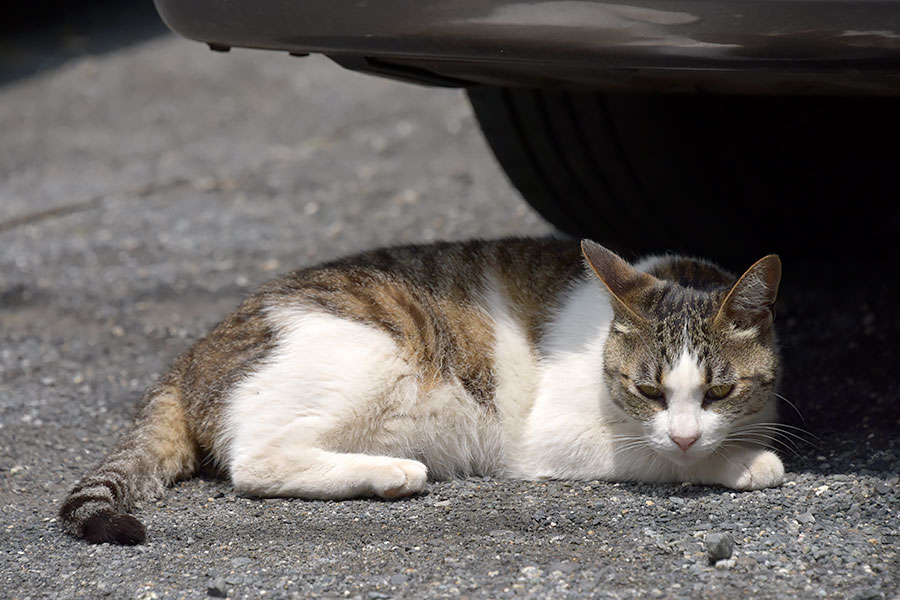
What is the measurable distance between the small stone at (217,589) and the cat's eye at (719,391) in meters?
1.45

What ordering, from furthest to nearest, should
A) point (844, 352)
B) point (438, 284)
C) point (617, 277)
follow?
point (844, 352) → point (438, 284) → point (617, 277)

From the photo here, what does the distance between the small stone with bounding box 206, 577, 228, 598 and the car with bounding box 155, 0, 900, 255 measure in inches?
60.6

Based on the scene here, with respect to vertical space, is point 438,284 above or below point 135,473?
above

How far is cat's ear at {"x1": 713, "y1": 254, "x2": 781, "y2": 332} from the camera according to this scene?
2.81 meters

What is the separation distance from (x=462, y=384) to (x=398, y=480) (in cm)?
45

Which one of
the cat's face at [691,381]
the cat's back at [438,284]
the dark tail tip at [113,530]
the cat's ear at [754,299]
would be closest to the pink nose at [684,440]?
the cat's face at [691,381]

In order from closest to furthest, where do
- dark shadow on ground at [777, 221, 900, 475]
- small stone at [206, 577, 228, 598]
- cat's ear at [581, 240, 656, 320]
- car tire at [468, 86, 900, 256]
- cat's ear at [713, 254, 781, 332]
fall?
small stone at [206, 577, 228, 598], cat's ear at [713, 254, 781, 332], cat's ear at [581, 240, 656, 320], dark shadow on ground at [777, 221, 900, 475], car tire at [468, 86, 900, 256]

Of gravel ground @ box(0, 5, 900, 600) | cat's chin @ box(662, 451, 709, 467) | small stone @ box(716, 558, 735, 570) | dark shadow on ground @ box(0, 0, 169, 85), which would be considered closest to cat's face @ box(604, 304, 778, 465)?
cat's chin @ box(662, 451, 709, 467)

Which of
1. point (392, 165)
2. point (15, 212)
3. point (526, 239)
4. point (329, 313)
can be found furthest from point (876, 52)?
point (15, 212)

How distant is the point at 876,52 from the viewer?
8.39 ft

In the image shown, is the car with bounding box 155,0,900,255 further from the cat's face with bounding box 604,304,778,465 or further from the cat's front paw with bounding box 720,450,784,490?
the cat's front paw with bounding box 720,450,784,490

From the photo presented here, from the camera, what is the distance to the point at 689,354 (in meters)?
2.92

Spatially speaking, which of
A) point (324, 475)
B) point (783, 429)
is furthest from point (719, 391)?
point (324, 475)

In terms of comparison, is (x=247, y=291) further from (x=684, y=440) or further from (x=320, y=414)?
(x=684, y=440)
